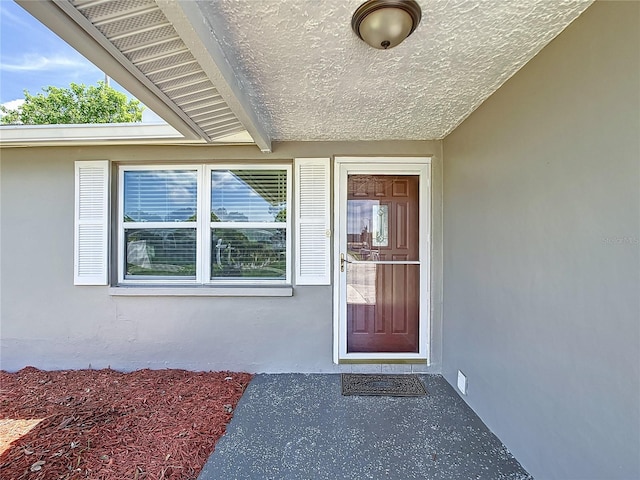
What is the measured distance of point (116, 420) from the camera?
7.26 ft

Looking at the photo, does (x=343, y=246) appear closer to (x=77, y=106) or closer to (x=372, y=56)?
(x=372, y=56)

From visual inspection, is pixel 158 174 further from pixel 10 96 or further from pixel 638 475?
pixel 10 96

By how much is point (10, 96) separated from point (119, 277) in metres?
9.79

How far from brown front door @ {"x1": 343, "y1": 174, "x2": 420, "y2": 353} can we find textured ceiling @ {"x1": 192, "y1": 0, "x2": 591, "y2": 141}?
2.41 feet

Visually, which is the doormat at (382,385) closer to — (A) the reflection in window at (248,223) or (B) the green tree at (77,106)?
(A) the reflection in window at (248,223)

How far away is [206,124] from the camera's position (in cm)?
245

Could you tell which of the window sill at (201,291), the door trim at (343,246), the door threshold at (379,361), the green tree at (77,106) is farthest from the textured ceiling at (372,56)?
the green tree at (77,106)

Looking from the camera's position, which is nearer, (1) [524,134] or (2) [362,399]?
(1) [524,134]

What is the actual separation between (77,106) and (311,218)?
12.8 m

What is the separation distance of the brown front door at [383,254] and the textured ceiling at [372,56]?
734 mm

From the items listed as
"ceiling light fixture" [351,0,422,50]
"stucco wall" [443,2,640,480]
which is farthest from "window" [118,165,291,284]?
"stucco wall" [443,2,640,480]

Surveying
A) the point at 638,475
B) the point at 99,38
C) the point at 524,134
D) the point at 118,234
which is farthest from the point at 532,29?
the point at 118,234

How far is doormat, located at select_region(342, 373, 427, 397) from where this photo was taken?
8.59 feet

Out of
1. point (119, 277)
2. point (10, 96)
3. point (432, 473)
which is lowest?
A: point (432, 473)
